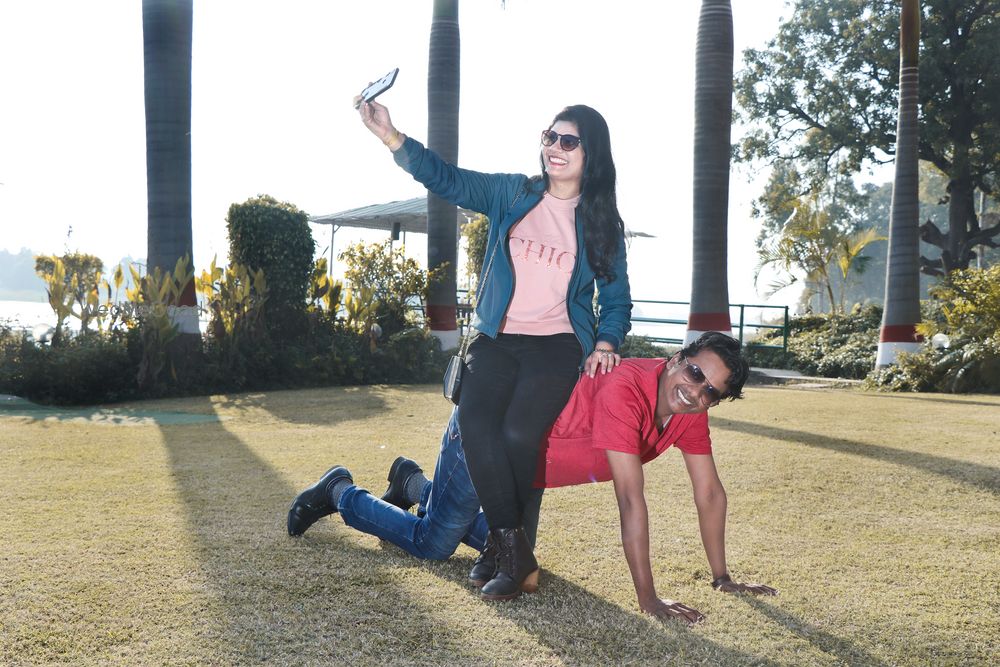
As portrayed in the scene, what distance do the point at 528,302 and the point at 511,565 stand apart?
90 cm

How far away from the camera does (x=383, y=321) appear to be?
12.9 metres

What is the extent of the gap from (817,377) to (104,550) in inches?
567

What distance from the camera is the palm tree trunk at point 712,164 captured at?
11133 millimetres

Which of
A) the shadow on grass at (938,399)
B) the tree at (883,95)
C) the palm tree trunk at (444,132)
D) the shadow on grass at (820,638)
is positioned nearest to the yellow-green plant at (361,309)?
the palm tree trunk at (444,132)

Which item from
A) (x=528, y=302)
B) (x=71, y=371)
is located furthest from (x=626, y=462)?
(x=71, y=371)

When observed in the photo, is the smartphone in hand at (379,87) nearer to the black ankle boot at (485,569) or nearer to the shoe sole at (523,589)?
the black ankle boot at (485,569)

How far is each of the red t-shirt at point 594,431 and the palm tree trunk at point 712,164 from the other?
8170 millimetres

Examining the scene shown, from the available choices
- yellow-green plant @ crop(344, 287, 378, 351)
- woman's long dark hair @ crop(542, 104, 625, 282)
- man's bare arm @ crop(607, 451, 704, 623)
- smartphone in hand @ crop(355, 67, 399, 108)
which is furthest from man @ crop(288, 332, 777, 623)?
yellow-green plant @ crop(344, 287, 378, 351)

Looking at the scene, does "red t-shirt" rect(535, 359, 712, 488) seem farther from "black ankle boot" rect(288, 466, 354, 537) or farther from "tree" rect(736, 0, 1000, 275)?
"tree" rect(736, 0, 1000, 275)

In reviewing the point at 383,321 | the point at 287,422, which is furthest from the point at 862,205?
the point at 287,422

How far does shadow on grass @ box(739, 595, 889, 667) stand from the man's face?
29.8 inches

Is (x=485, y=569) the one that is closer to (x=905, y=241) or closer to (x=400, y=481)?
(x=400, y=481)

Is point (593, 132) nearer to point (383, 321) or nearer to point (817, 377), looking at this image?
point (383, 321)

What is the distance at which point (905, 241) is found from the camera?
13.9 meters
